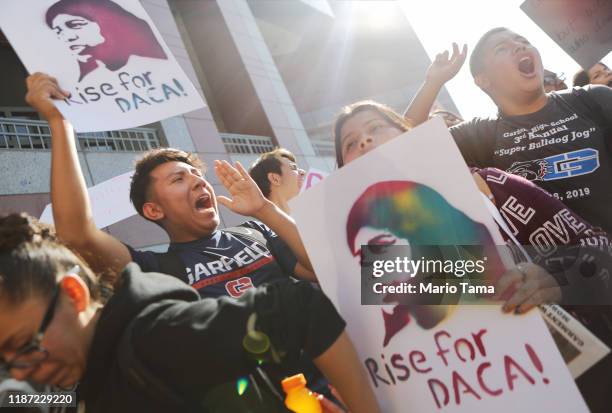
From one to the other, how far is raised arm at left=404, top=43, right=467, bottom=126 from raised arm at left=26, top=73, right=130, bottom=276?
1.39 metres

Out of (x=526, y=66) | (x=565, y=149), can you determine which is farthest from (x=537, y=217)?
(x=526, y=66)

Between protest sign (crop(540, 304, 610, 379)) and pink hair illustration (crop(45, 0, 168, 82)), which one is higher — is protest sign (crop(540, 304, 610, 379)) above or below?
above

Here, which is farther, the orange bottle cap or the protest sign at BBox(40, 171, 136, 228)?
the protest sign at BBox(40, 171, 136, 228)

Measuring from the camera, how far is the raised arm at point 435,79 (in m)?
1.85

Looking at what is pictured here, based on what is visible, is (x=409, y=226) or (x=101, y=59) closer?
(x=409, y=226)

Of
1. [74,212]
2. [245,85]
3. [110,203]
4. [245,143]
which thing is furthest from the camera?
[245,85]

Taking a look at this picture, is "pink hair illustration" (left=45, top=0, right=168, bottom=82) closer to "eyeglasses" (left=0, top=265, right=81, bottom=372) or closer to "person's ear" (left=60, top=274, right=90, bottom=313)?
"person's ear" (left=60, top=274, right=90, bottom=313)

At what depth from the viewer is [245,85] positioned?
30.7 feet

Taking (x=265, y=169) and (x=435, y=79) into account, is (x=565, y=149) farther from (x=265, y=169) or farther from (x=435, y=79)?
(x=265, y=169)

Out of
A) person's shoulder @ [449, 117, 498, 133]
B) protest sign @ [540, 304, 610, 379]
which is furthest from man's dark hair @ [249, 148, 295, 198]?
protest sign @ [540, 304, 610, 379]

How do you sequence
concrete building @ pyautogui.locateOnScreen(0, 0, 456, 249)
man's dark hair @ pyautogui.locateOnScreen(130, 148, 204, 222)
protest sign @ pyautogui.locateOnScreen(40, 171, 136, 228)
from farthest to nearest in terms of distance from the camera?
concrete building @ pyautogui.locateOnScreen(0, 0, 456, 249), protest sign @ pyautogui.locateOnScreen(40, 171, 136, 228), man's dark hair @ pyautogui.locateOnScreen(130, 148, 204, 222)

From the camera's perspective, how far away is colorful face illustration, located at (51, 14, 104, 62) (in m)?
1.79

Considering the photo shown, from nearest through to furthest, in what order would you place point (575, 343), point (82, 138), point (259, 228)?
point (575, 343) → point (259, 228) → point (82, 138)

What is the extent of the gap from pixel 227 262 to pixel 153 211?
1.58 ft
